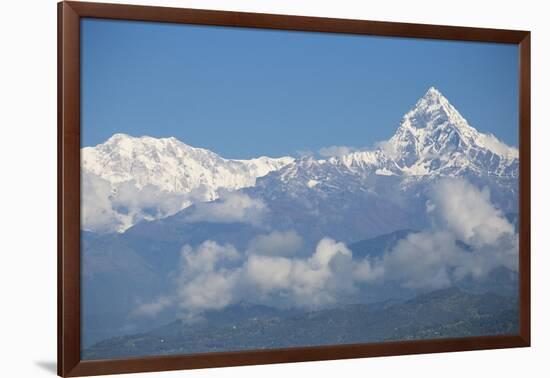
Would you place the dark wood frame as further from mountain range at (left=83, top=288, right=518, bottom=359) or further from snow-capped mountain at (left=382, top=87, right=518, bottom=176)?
snow-capped mountain at (left=382, top=87, right=518, bottom=176)

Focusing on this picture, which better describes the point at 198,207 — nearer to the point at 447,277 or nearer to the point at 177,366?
the point at 177,366

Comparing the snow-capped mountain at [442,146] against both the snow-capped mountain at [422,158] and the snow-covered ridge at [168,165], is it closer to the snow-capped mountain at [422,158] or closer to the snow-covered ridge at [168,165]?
the snow-capped mountain at [422,158]

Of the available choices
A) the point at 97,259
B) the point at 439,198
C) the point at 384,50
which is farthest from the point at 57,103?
the point at 439,198

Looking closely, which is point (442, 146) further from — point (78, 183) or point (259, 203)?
point (78, 183)

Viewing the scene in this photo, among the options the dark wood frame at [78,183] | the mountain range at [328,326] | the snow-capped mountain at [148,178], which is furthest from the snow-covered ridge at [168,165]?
the mountain range at [328,326]

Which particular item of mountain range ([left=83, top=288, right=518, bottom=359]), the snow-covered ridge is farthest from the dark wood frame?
the snow-covered ridge

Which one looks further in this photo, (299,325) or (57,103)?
(299,325)
